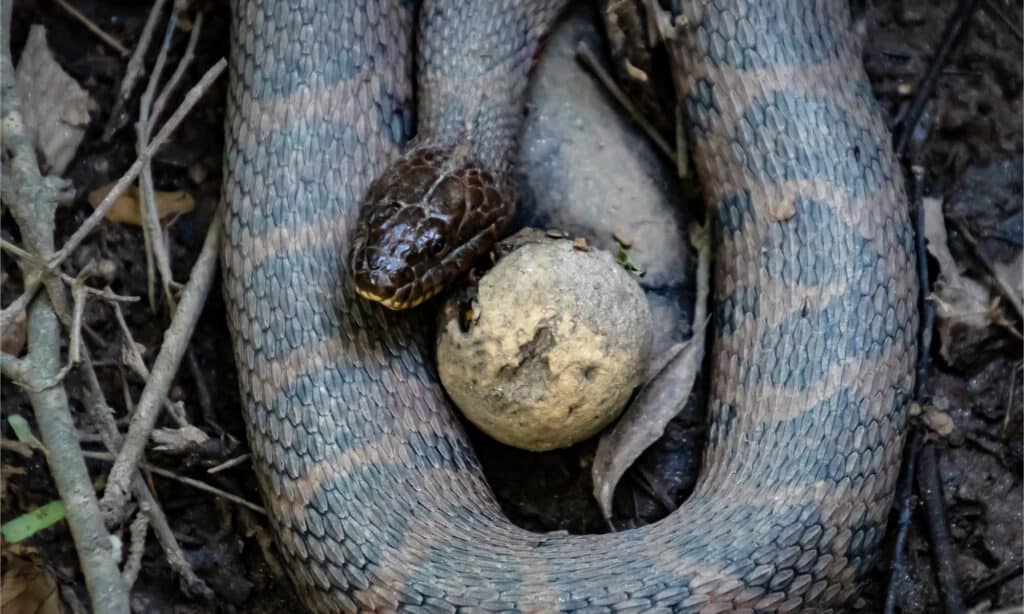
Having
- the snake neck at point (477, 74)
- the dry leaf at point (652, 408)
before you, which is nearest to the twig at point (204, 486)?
the dry leaf at point (652, 408)

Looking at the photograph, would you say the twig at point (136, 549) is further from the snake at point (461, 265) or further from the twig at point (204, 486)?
the snake at point (461, 265)

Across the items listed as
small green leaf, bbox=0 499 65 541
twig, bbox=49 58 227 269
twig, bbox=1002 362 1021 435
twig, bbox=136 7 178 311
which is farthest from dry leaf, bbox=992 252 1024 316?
small green leaf, bbox=0 499 65 541

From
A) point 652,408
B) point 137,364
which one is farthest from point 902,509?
point 137,364

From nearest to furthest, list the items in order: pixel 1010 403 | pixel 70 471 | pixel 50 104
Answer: pixel 70 471 → pixel 1010 403 → pixel 50 104

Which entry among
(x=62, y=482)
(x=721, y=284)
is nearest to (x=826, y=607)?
(x=721, y=284)

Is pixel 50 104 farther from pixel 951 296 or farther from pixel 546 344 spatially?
pixel 951 296

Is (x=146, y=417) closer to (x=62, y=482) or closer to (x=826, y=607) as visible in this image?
(x=62, y=482)
